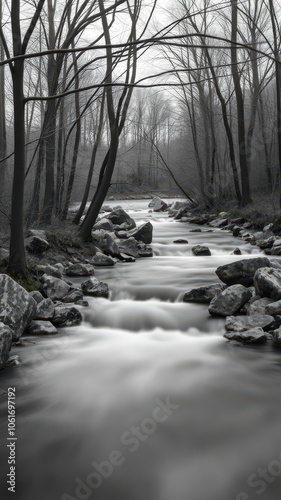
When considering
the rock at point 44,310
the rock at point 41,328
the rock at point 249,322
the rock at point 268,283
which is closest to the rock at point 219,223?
the rock at point 268,283

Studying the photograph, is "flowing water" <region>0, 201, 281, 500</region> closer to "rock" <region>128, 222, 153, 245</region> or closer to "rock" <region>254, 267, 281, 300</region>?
"rock" <region>254, 267, 281, 300</region>

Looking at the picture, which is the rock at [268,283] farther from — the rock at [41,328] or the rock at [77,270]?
the rock at [77,270]

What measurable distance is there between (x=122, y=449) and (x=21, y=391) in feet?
3.26

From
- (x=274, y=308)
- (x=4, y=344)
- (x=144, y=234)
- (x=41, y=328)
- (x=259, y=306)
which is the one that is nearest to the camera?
(x=4, y=344)

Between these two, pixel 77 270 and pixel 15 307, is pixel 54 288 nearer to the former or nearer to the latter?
pixel 15 307

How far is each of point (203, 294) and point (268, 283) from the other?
0.92m

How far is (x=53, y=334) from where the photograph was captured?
4.24 metres

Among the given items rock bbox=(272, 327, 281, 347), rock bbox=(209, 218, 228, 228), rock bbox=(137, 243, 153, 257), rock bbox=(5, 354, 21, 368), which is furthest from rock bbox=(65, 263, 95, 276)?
rock bbox=(209, 218, 228, 228)

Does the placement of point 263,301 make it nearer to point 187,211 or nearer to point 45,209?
point 45,209

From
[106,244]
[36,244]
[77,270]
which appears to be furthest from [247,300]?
[106,244]

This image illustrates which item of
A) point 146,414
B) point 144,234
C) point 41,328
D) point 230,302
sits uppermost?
point 144,234

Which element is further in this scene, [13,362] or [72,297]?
[72,297]

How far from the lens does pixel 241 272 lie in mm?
5668

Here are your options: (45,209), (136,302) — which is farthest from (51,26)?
(136,302)
